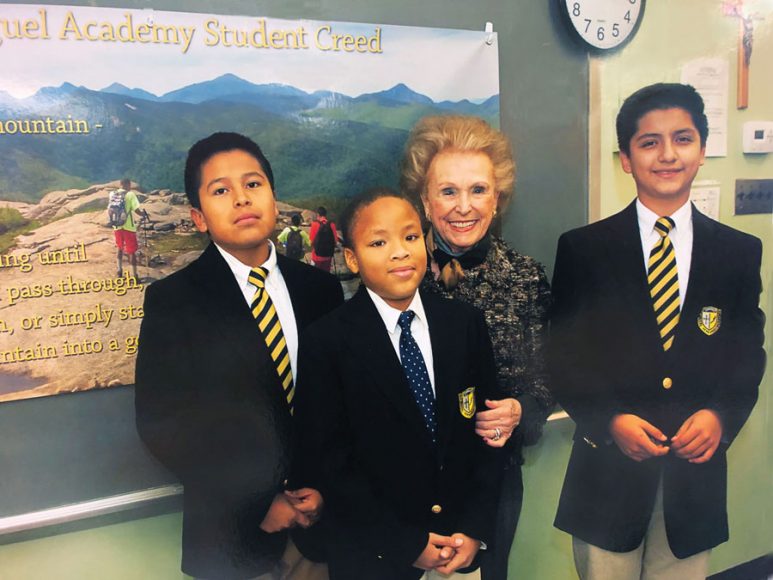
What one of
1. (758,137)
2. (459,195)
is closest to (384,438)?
(459,195)

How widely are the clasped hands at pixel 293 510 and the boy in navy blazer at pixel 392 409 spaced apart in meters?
0.04

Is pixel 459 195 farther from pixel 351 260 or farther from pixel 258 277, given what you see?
pixel 258 277

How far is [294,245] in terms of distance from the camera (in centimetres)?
113

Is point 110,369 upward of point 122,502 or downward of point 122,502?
upward

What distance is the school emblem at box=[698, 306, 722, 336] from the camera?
128 cm

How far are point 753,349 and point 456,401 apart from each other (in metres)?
0.83

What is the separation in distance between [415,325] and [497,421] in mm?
298

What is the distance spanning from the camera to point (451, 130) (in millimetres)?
1151

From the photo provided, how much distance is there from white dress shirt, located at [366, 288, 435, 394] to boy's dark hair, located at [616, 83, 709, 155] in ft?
2.15

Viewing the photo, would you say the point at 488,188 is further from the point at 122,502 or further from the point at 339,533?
the point at 122,502

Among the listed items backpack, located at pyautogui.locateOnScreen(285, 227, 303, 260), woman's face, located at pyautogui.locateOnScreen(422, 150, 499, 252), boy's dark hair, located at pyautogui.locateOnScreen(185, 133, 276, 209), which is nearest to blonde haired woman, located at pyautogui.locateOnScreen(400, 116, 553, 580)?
woman's face, located at pyautogui.locateOnScreen(422, 150, 499, 252)

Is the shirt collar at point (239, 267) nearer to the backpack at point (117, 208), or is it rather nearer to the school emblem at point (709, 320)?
the backpack at point (117, 208)

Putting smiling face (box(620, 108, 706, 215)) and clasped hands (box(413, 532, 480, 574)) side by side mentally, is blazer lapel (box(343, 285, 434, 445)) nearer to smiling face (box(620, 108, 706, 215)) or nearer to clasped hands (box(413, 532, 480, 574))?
clasped hands (box(413, 532, 480, 574))

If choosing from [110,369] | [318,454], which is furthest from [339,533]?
[110,369]
